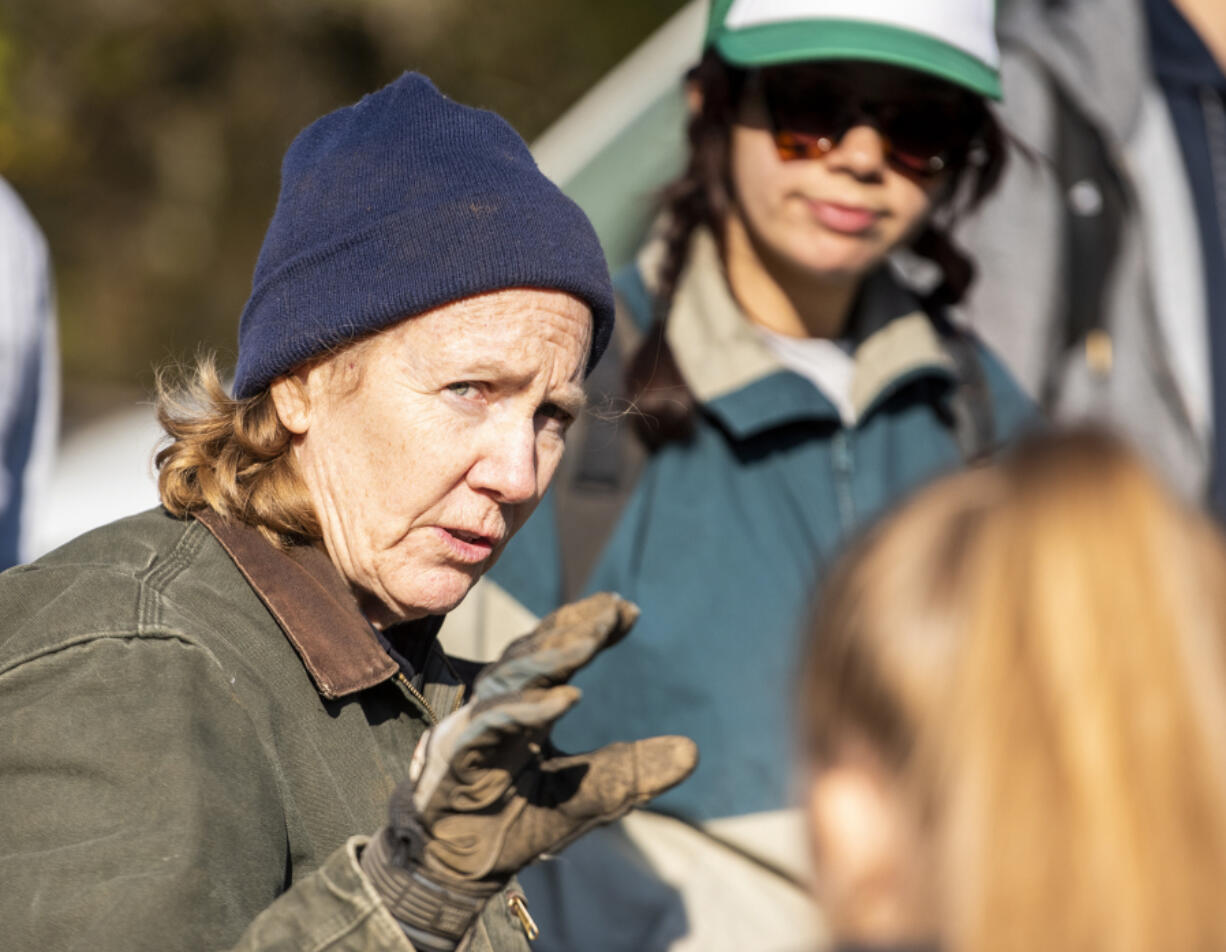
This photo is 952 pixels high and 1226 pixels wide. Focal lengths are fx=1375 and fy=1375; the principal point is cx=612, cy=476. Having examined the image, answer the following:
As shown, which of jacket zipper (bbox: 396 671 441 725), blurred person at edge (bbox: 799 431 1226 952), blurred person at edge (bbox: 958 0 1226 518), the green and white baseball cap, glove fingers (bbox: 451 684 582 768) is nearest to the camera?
blurred person at edge (bbox: 799 431 1226 952)

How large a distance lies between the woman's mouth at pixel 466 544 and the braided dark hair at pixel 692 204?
927mm

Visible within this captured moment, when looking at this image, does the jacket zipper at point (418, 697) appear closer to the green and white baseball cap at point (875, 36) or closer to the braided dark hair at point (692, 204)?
the braided dark hair at point (692, 204)

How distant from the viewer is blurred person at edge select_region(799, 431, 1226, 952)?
0.91 metres

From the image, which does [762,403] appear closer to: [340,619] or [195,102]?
[340,619]

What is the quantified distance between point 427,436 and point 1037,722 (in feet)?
3.23

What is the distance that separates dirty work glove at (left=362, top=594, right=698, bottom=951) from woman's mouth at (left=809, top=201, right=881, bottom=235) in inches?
62.2

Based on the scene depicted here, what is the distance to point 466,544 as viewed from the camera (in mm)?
1819

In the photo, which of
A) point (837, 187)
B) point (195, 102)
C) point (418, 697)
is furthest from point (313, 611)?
point (195, 102)

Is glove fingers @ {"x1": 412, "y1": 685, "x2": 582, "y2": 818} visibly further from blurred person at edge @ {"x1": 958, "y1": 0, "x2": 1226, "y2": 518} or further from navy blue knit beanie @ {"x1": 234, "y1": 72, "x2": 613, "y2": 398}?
blurred person at edge @ {"x1": 958, "y1": 0, "x2": 1226, "y2": 518}

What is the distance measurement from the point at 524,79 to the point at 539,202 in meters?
6.87

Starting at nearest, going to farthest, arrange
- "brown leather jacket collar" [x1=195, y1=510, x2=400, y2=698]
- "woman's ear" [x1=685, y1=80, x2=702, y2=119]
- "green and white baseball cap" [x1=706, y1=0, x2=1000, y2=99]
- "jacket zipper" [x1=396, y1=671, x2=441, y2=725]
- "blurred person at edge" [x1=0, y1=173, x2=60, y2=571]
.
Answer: "brown leather jacket collar" [x1=195, y1=510, x2=400, y2=698], "jacket zipper" [x1=396, y1=671, x2=441, y2=725], "green and white baseball cap" [x1=706, y1=0, x2=1000, y2=99], "woman's ear" [x1=685, y1=80, x2=702, y2=119], "blurred person at edge" [x1=0, y1=173, x2=60, y2=571]

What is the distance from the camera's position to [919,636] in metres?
1.00

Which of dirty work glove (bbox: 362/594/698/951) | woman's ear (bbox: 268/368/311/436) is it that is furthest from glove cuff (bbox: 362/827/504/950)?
woman's ear (bbox: 268/368/311/436)

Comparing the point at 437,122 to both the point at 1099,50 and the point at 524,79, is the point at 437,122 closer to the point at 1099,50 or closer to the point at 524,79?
the point at 1099,50
